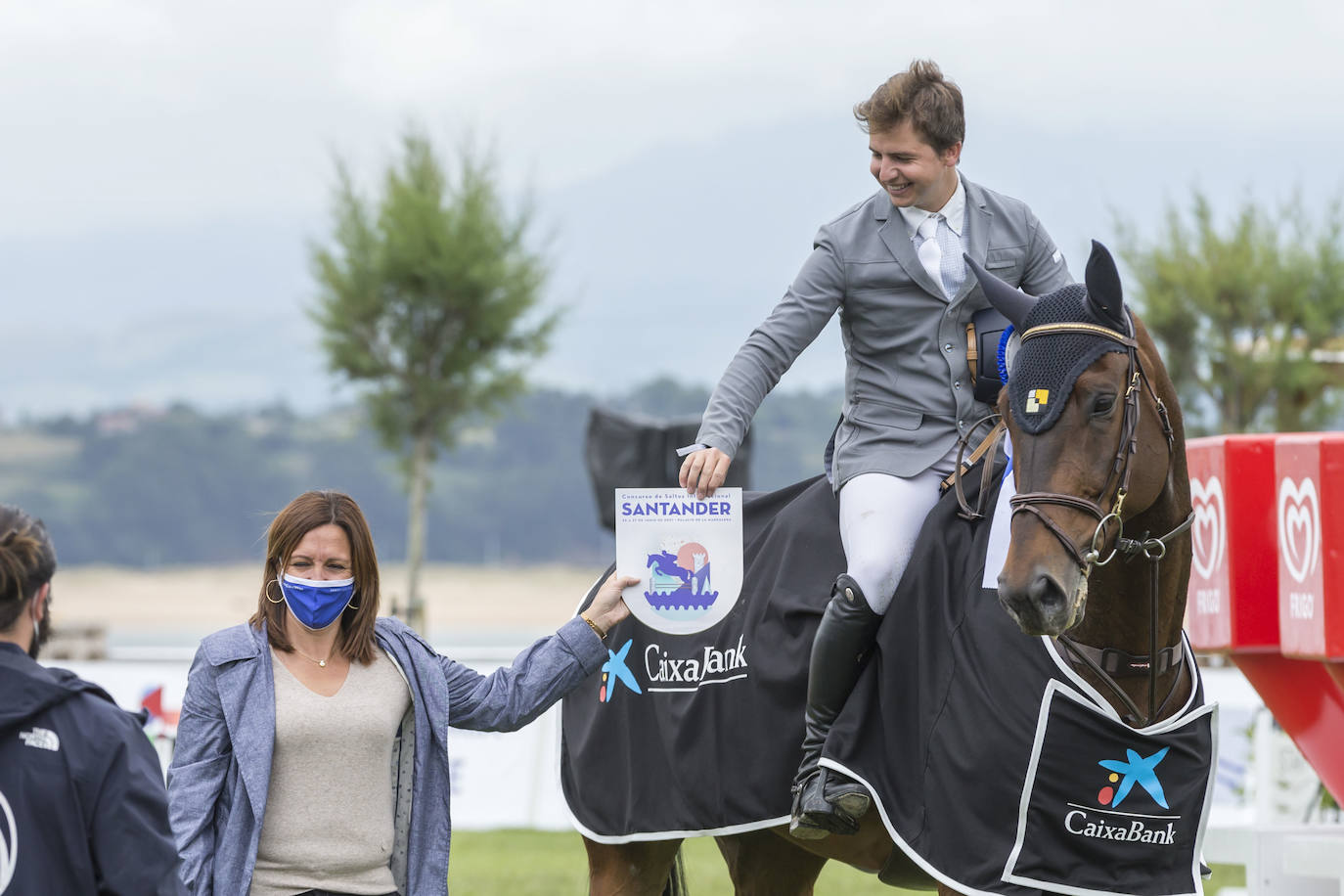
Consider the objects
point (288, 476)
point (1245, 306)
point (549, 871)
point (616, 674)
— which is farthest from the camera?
point (288, 476)

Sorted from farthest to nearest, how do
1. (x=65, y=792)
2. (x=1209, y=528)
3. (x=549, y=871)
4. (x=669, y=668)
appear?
(x=549, y=871)
(x=1209, y=528)
(x=669, y=668)
(x=65, y=792)

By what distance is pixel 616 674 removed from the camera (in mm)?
4984

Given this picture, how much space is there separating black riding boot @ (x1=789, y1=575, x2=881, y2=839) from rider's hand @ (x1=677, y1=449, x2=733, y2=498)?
0.43m

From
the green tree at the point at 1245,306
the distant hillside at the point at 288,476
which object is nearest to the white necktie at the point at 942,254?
the green tree at the point at 1245,306

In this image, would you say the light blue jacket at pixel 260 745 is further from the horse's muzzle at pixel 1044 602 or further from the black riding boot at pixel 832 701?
Result: the horse's muzzle at pixel 1044 602

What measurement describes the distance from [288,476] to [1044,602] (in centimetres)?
9222

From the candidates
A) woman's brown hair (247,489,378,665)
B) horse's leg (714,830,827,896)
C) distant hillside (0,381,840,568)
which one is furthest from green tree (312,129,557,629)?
distant hillside (0,381,840,568)

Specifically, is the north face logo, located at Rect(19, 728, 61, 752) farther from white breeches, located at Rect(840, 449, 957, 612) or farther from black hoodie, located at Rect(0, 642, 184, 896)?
white breeches, located at Rect(840, 449, 957, 612)

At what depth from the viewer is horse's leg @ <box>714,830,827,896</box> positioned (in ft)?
17.3

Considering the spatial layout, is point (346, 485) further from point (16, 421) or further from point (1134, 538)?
point (1134, 538)

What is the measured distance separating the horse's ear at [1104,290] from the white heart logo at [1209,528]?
175 centimetres

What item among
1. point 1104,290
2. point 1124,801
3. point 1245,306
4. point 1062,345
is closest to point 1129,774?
point 1124,801

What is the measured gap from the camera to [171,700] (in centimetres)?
1124

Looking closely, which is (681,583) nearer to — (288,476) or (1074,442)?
(1074,442)
